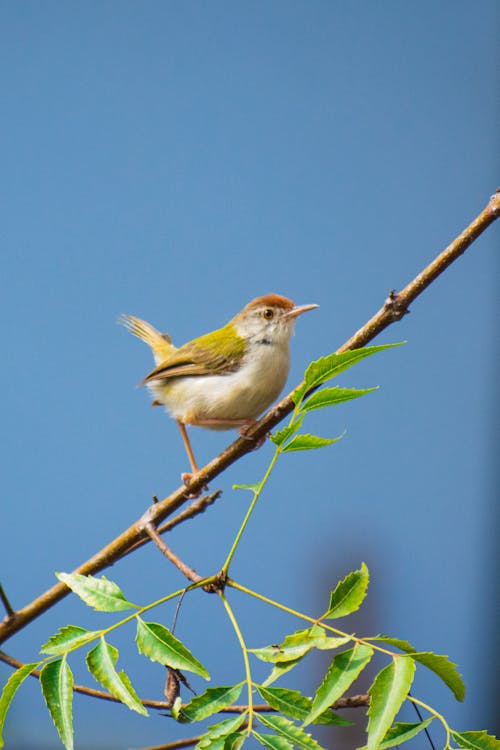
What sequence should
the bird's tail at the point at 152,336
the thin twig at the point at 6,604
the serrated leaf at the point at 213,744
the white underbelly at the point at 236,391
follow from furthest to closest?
the bird's tail at the point at 152,336 → the white underbelly at the point at 236,391 → the thin twig at the point at 6,604 → the serrated leaf at the point at 213,744

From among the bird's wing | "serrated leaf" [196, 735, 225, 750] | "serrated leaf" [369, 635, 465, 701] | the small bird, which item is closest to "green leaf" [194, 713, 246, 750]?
"serrated leaf" [196, 735, 225, 750]

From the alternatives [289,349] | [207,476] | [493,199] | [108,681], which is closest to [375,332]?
[493,199]

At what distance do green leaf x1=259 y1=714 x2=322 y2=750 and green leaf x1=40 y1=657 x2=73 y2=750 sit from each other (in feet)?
0.45

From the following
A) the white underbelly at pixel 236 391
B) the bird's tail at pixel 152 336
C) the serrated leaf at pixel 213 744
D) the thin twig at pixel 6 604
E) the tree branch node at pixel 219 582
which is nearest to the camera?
the serrated leaf at pixel 213 744

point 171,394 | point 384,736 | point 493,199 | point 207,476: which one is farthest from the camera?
point 171,394

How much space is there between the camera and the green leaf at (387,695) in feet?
1.68

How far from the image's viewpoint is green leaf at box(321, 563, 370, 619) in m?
0.58

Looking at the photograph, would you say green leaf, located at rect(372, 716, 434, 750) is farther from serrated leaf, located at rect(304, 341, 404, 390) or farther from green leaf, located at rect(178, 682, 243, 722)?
serrated leaf, located at rect(304, 341, 404, 390)

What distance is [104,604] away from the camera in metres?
0.61

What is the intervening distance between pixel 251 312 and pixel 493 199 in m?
0.98

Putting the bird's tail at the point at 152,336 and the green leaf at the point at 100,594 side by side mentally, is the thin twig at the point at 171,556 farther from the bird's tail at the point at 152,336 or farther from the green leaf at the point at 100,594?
the bird's tail at the point at 152,336

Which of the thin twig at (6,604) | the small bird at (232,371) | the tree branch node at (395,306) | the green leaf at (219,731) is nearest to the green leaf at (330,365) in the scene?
the tree branch node at (395,306)

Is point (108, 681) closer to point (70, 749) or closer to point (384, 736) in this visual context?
point (70, 749)

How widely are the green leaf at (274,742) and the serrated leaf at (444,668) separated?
103 mm
